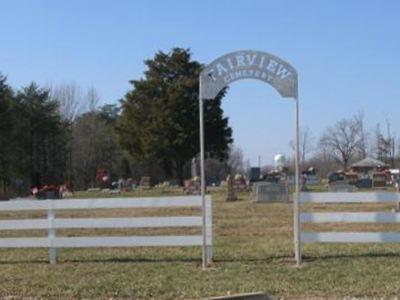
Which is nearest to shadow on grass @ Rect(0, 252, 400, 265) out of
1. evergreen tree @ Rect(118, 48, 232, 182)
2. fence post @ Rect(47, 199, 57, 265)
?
fence post @ Rect(47, 199, 57, 265)

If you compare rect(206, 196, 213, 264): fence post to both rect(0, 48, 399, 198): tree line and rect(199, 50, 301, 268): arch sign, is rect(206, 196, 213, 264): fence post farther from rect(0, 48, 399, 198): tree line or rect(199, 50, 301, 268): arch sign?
rect(0, 48, 399, 198): tree line

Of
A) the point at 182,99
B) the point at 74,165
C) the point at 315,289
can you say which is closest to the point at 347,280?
the point at 315,289

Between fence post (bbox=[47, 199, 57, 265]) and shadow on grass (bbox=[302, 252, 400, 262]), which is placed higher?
fence post (bbox=[47, 199, 57, 265])

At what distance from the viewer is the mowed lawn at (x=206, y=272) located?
435 inches

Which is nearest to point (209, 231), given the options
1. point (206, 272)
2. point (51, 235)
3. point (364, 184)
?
point (206, 272)

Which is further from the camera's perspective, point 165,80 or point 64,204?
point 165,80

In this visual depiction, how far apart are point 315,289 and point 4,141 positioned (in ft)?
193

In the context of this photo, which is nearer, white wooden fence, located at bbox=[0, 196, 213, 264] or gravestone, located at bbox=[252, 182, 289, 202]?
white wooden fence, located at bbox=[0, 196, 213, 264]

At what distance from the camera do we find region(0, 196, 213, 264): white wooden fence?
1393 centimetres

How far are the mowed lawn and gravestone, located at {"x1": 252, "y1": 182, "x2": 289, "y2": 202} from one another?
1915 cm

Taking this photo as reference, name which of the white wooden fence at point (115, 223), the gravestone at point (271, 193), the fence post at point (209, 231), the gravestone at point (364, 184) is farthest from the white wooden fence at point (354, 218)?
the gravestone at point (364, 184)

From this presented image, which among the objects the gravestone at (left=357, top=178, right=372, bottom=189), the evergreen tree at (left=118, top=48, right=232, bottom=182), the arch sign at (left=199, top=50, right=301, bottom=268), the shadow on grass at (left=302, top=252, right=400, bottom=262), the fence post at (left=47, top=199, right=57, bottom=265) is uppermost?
the evergreen tree at (left=118, top=48, right=232, bottom=182)

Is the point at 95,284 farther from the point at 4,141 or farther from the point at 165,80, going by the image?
the point at 165,80

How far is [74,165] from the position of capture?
3561 inches
